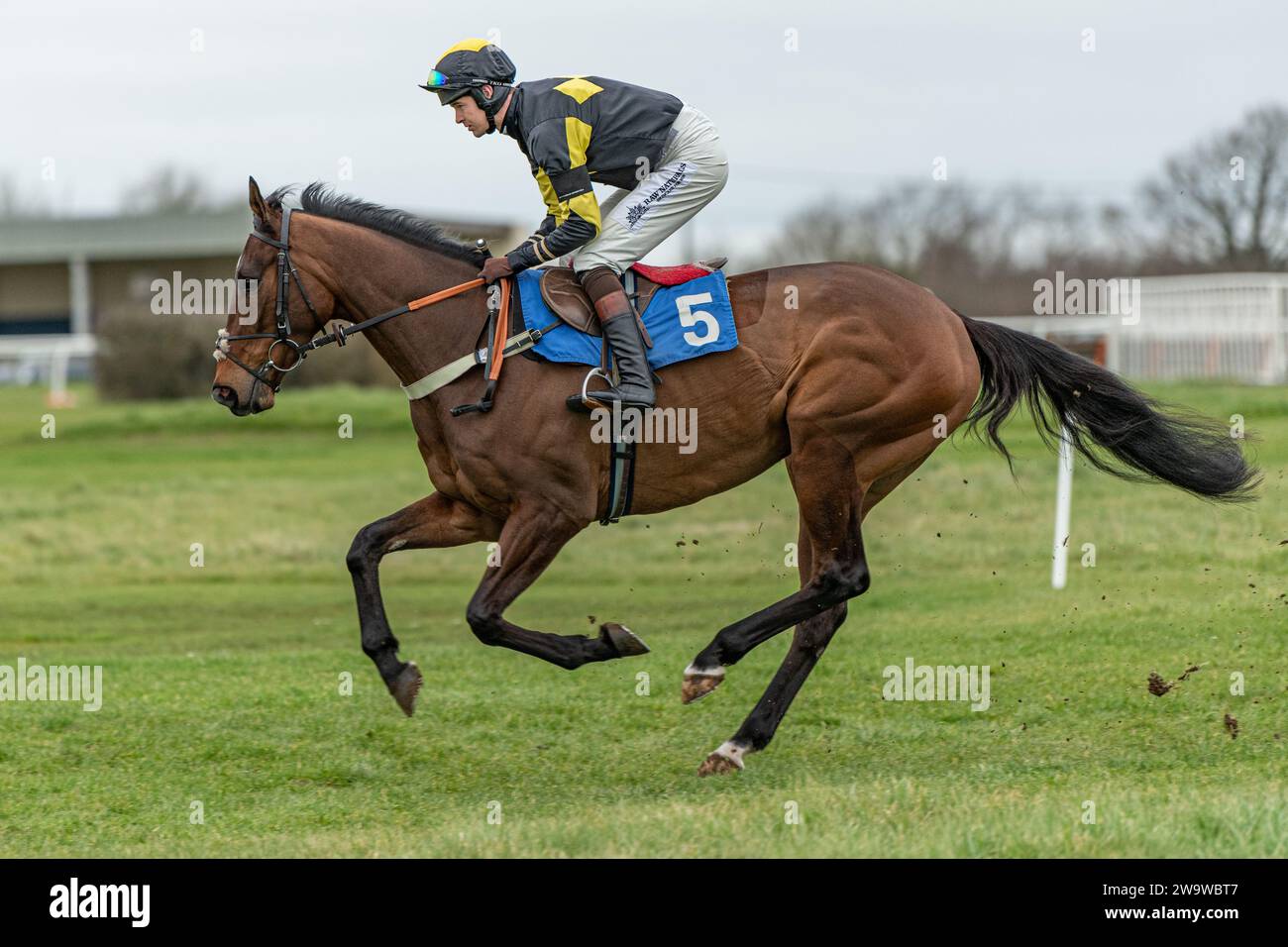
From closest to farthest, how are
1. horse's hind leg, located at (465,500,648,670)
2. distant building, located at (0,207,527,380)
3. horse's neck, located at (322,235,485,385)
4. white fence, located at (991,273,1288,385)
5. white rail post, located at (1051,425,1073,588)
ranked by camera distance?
horse's hind leg, located at (465,500,648,670), horse's neck, located at (322,235,485,385), white rail post, located at (1051,425,1073,588), white fence, located at (991,273,1288,385), distant building, located at (0,207,527,380)

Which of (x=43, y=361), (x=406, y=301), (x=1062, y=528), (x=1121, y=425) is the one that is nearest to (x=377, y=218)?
(x=406, y=301)

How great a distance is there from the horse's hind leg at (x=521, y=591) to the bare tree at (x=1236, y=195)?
10.7 metres

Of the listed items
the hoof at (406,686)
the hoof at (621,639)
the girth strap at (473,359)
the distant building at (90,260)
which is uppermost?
the distant building at (90,260)

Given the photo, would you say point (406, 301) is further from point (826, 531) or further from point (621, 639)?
point (826, 531)

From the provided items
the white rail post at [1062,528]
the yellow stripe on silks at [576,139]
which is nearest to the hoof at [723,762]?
the yellow stripe on silks at [576,139]

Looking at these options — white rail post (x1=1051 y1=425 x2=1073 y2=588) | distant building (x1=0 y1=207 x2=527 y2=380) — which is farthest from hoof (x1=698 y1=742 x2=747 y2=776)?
distant building (x1=0 y1=207 x2=527 y2=380)

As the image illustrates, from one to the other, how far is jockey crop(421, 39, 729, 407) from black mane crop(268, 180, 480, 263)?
0.27 meters

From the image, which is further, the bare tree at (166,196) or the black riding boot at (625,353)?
the bare tree at (166,196)

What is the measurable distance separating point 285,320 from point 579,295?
1203 mm

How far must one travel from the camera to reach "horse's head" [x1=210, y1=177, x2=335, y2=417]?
6.36 meters

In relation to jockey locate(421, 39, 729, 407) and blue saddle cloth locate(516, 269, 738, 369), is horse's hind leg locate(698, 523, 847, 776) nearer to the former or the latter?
blue saddle cloth locate(516, 269, 738, 369)

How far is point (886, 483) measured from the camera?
6.92 metres

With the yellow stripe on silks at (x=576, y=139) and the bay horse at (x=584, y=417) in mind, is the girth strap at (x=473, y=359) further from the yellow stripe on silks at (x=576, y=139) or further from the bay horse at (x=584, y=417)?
the yellow stripe on silks at (x=576, y=139)

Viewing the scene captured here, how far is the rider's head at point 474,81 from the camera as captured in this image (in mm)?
6262
